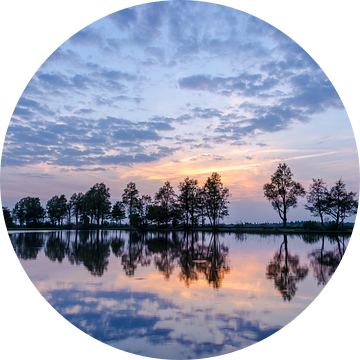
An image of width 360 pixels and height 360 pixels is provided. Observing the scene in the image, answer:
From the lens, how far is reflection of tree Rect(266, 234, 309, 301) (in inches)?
321

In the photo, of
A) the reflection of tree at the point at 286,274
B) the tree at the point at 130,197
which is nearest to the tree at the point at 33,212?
the tree at the point at 130,197

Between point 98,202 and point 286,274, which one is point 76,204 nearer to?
point 98,202

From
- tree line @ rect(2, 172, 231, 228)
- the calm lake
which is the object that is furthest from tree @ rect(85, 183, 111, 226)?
the calm lake

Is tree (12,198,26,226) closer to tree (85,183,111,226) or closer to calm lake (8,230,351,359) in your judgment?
tree (85,183,111,226)

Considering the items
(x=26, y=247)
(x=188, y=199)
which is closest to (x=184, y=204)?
(x=188, y=199)

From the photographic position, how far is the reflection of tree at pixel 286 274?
8.16 m

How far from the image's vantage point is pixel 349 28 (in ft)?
11.9

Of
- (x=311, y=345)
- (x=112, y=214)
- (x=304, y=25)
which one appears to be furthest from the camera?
(x=112, y=214)

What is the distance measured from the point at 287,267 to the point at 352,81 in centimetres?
1002

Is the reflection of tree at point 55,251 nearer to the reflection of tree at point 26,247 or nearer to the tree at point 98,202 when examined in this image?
the reflection of tree at point 26,247

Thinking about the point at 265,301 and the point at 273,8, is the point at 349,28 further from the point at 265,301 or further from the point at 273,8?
the point at 265,301

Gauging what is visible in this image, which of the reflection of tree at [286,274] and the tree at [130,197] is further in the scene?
the tree at [130,197]

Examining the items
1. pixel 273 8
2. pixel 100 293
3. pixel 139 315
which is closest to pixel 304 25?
pixel 273 8

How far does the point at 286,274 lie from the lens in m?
10.4
